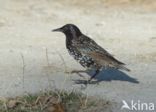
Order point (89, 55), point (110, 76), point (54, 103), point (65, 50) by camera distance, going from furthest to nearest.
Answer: point (65, 50) → point (110, 76) → point (89, 55) → point (54, 103)

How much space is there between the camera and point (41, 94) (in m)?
7.96

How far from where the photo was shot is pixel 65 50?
10.7 metres

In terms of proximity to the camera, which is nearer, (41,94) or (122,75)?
(41,94)

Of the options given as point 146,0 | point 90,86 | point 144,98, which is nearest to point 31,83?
point 90,86

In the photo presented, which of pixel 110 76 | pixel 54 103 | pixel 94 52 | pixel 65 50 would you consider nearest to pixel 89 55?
pixel 94 52

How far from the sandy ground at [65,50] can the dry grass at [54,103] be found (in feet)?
0.86

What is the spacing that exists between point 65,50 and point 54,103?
121 inches

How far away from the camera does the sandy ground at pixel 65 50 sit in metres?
8.69

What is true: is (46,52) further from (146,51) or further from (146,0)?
(146,0)

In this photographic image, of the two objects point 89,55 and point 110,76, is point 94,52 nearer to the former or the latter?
point 89,55

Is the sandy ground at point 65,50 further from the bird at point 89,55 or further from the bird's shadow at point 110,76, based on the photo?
the bird at point 89,55

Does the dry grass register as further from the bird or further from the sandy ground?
the bird

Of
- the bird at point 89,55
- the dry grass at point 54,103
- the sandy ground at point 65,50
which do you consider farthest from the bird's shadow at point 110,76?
the dry grass at point 54,103

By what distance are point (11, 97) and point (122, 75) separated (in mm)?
1719
